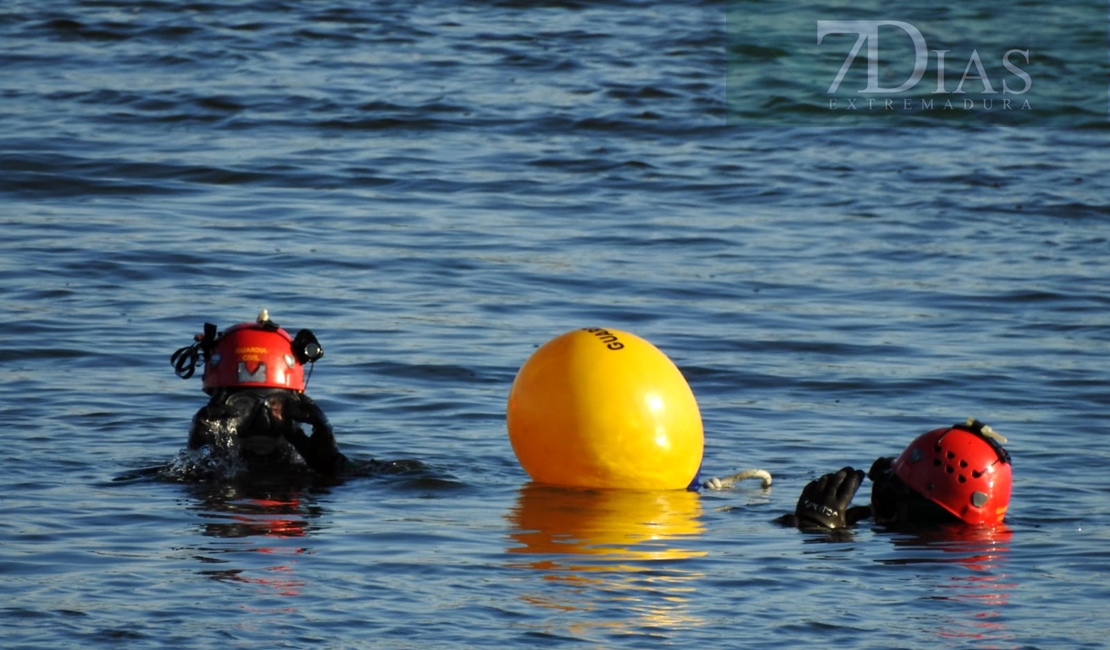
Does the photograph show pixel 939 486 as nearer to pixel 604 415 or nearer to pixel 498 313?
pixel 604 415

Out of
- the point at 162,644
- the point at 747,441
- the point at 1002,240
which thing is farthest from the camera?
the point at 1002,240

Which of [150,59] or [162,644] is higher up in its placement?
[150,59]

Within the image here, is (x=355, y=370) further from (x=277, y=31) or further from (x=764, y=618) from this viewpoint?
(x=277, y=31)

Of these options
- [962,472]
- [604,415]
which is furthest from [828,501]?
[604,415]

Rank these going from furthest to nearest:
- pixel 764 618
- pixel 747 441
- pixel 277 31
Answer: pixel 277 31
pixel 747 441
pixel 764 618

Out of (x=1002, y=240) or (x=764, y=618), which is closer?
(x=764, y=618)

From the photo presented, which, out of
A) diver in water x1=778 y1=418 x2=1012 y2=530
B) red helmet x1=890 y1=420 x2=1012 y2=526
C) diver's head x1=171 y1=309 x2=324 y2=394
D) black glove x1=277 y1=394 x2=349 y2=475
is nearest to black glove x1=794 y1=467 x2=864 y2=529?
diver in water x1=778 y1=418 x2=1012 y2=530

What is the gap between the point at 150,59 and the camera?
84.7 feet

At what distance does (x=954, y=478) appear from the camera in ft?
29.7

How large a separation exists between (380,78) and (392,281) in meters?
10.1

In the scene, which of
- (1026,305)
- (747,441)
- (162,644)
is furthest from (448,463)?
(1026,305)

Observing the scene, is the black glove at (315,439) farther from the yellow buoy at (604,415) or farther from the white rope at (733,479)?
the white rope at (733,479)

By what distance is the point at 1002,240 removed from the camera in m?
18.6

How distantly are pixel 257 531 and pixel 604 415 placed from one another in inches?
72.3
